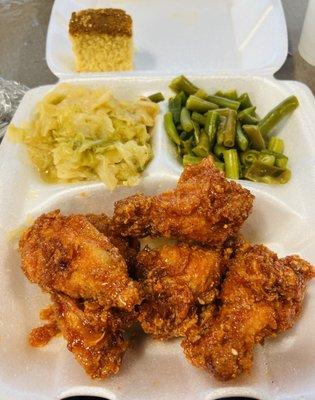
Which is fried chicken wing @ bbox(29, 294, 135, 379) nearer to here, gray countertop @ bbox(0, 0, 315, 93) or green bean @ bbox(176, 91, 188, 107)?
green bean @ bbox(176, 91, 188, 107)

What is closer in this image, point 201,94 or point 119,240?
point 119,240

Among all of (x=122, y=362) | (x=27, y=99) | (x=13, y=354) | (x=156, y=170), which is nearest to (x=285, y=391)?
(x=122, y=362)

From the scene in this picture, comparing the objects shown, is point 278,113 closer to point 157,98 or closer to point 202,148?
point 202,148

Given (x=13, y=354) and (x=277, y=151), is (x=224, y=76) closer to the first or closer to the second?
(x=277, y=151)

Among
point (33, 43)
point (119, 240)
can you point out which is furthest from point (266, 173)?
point (33, 43)

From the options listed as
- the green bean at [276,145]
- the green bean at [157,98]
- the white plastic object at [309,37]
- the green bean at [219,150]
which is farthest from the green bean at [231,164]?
the white plastic object at [309,37]
